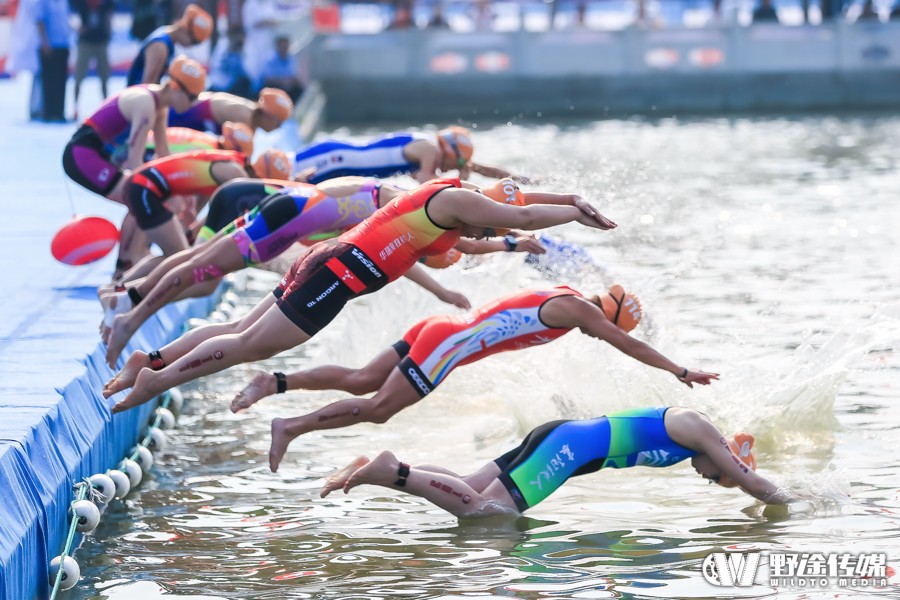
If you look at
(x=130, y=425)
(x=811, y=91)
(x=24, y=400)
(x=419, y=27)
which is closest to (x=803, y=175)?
(x=811, y=91)

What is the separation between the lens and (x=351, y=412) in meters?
8.24

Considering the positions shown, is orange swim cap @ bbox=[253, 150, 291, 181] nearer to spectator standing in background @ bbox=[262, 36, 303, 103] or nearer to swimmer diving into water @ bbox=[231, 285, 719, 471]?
swimmer diving into water @ bbox=[231, 285, 719, 471]

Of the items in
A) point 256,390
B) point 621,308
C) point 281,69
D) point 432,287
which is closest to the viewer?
point 256,390

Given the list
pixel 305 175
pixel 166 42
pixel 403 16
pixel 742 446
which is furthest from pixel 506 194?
pixel 403 16

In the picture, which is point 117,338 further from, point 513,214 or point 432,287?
point 513,214

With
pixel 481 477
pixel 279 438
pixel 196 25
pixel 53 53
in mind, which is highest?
pixel 196 25

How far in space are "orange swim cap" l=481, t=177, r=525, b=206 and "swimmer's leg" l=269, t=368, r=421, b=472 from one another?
1181mm

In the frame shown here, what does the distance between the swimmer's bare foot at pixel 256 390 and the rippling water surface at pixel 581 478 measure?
708 mm

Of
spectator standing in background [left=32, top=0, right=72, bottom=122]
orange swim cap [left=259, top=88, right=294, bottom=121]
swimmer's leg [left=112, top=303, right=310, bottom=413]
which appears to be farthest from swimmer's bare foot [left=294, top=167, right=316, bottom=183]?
spectator standing in background [left=32, top=0, right=72, bottom=122]

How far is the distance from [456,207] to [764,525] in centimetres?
240

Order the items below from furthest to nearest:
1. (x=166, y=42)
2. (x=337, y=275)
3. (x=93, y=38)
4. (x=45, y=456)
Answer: (x=93, y=38), (x=166, y=42), (x=337, y=275), (x=45, y=456)

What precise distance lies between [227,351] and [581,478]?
2353 mm

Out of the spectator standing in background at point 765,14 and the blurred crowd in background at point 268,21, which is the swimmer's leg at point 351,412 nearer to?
the blurred crowd in background at point 268,21

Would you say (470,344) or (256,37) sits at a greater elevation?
(256,37)
